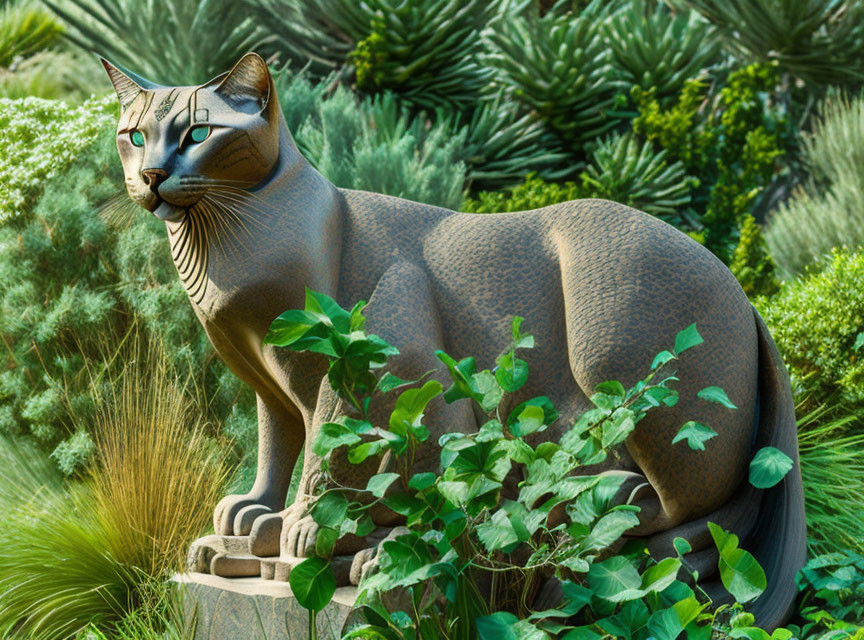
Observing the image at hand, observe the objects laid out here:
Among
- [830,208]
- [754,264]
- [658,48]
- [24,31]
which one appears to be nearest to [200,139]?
[754,264]

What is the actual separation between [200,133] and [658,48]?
5.60 meters

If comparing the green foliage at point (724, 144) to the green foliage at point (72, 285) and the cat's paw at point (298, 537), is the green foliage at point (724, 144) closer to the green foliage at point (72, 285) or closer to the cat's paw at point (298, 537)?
the green foliage at point (72, 285)

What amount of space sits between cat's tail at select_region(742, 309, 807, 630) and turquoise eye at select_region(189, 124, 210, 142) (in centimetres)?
139

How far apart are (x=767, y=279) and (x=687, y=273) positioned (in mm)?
3639

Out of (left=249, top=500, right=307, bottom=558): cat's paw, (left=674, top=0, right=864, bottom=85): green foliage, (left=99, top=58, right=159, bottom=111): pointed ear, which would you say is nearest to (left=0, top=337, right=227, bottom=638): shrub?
(left=249, top=500, right=307, bottom=558): cat's paw

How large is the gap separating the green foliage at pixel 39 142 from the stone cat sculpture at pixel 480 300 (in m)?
3.71

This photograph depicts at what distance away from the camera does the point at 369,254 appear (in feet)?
7.72

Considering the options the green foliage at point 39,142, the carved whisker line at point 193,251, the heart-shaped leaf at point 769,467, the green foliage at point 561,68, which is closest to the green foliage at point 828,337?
the heart-shaped leaf at point 769,467

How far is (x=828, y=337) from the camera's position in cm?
375

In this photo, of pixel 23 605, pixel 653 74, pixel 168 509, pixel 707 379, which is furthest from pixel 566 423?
pixel 653 74

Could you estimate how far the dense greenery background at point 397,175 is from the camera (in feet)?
11.6

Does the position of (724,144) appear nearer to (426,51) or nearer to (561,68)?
(561,68)

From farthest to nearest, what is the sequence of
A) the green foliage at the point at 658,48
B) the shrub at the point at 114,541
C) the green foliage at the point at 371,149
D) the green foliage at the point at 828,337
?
1. the green foliage at the point at 658,48
2. the green foliage at the point at 371,149
3. the green foliage at the point at 828,337
4. the shrub at the point at 114,541

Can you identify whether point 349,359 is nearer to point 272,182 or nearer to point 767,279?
point 272,182
